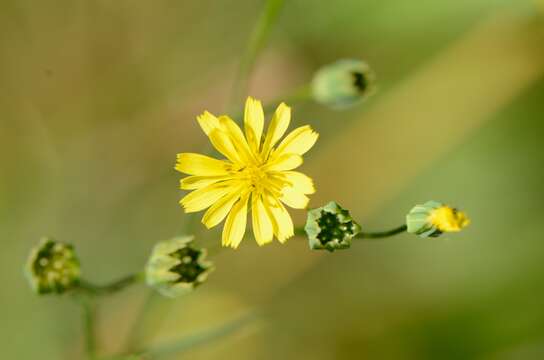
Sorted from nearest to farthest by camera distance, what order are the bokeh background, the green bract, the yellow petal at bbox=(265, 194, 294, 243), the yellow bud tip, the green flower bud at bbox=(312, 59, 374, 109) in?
the yellow bud tip < the green bract < the yellow petal at bbox=(265, 194, 294, 243) < the green flower bud at bbox=(312, 59, 374, 109) < the bokeh background

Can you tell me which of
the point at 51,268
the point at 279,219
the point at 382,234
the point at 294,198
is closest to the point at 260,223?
the point at 279,219

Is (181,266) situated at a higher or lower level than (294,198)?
lower

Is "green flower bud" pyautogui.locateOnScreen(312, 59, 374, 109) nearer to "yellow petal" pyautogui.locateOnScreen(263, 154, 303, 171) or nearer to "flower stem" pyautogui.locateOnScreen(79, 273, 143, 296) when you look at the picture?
"yellow petal" pyautogui.locateOnScreen(263, 154, 303, 171)

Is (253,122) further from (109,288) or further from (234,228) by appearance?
(109,288)

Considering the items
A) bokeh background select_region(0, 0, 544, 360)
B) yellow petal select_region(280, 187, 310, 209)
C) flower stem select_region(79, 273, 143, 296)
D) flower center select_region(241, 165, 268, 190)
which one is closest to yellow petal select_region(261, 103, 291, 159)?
flower center select_region(241, 165, 268, 190)

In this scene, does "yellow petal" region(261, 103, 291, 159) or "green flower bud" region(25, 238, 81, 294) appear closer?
"yellow petal" region(261, 103, 291, 159)

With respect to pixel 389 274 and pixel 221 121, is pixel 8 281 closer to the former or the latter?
pixel 221 121
